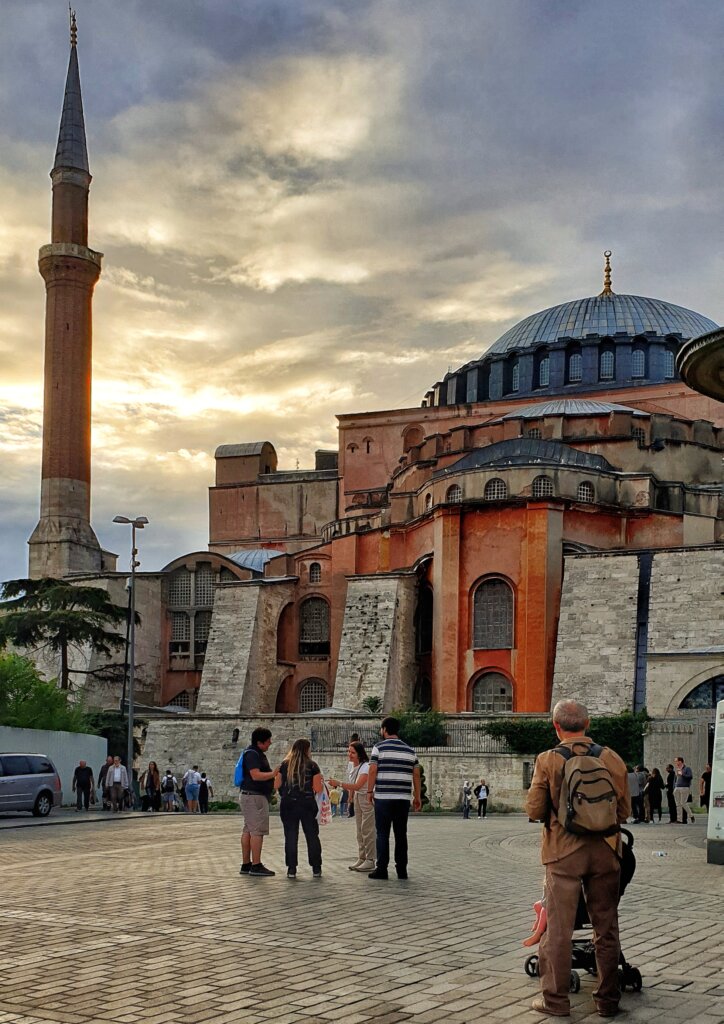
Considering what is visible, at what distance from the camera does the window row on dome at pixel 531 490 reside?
39.0m

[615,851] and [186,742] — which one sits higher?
[615,851]

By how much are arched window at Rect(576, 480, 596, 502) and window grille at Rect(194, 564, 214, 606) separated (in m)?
15.2

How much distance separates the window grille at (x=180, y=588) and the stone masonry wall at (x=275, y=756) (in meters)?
9.61

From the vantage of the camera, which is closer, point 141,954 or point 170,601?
point 141,954

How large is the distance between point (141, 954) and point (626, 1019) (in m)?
2.74

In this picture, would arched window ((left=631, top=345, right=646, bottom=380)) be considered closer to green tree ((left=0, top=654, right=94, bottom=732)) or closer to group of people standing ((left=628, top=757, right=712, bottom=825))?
green tree ((left=0, top=654, right=94, bottom=732))

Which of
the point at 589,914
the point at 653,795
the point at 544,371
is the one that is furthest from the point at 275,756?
the point at 589,914

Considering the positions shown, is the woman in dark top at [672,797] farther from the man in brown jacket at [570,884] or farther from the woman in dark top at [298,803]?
the man in brown jacket at [570,884]

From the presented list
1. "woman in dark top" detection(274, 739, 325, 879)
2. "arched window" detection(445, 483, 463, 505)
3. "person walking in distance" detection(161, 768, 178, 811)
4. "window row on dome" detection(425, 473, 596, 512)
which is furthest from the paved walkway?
"arched window" detection(445, 483, 463, 505)

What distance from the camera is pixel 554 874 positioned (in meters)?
5.61

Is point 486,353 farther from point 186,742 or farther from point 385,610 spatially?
point 186,742

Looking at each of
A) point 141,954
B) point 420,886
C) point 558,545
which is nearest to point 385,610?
point 558,545

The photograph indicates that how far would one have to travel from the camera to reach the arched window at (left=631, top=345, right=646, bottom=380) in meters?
53.1

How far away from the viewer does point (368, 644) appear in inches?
1559
